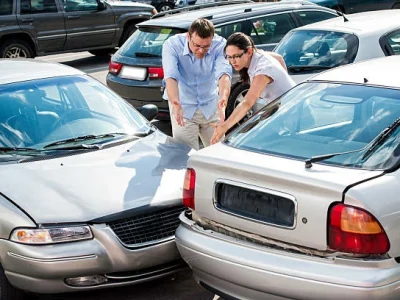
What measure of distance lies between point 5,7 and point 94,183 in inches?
433

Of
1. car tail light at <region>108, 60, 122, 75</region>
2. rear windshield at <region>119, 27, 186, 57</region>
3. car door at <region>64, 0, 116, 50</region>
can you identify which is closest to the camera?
rear windshield at <region>119, 27, 186, 57</region>

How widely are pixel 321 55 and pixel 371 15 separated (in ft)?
3.67

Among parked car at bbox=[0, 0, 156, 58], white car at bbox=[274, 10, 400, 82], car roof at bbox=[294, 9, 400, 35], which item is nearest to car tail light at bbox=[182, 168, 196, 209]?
white car at bbox=[274, 10, 400, 82]

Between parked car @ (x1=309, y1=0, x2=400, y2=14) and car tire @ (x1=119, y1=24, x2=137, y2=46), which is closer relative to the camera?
car tire @ (x1=119, y1=24, x2=137, y2=46)

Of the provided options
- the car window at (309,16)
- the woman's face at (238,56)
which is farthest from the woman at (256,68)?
the car window at (309,16)

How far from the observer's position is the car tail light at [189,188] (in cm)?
467

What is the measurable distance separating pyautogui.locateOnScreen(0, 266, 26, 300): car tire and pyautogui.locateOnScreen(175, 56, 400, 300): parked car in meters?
1.16

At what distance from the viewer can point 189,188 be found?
4.71 m

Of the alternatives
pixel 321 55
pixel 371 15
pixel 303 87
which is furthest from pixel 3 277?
pixel 371 15

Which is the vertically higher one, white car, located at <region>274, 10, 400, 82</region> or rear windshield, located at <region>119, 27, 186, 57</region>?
white car, located at <region>274, 10, 400, 82</region>

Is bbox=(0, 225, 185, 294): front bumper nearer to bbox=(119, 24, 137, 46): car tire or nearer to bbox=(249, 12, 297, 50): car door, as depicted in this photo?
bbox=(249, 12, 297, 50): car door

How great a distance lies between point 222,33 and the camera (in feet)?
33.4

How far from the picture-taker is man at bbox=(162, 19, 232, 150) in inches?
249

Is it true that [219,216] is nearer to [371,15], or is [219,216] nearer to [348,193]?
[348,193]
